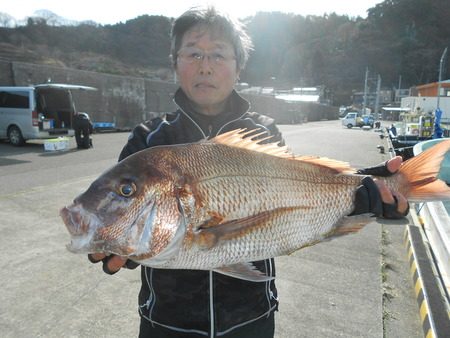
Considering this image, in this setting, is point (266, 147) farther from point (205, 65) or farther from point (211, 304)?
point (211, 304)

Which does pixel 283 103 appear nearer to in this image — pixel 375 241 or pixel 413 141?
pixel 413 141

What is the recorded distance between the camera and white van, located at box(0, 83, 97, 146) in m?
13.7

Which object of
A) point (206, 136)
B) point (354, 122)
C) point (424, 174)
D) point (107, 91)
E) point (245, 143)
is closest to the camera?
point (245, 143)

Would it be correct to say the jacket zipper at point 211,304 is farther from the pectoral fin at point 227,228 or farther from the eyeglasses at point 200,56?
the eyeglasses at point 200,56

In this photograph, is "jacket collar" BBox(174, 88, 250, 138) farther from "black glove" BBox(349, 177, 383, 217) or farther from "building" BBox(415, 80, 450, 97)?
"building" BBox(415, 80, 450, 97)

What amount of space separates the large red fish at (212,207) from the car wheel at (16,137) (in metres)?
14.6

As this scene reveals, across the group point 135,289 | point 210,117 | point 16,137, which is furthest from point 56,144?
point 210,117

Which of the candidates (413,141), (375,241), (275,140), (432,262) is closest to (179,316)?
(275,140)

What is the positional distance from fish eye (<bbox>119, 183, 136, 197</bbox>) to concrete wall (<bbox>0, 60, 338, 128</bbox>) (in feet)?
61.4

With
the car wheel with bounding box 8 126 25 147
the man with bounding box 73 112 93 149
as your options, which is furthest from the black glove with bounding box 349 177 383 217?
the car wheel with bounding box 8 126 25 147

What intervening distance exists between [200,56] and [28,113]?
13.9 m

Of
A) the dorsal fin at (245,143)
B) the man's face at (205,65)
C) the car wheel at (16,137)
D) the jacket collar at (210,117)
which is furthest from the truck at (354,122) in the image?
the dorsal fin at (245,143)

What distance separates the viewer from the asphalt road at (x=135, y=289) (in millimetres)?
3105

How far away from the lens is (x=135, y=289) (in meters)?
3.70
